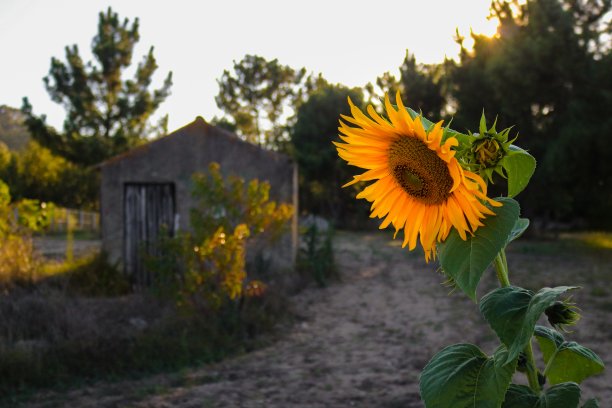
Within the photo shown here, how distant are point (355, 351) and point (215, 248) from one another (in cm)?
198

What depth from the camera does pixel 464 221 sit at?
125 cm

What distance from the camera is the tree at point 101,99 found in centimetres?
3022

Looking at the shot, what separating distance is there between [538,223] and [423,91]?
6172 mm

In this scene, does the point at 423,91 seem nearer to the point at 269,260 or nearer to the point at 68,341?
the point at 269,260

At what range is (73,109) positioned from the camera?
1215 inches

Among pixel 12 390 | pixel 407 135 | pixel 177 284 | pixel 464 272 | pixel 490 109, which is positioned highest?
pixel 490 109

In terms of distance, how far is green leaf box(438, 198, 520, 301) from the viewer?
122 cm

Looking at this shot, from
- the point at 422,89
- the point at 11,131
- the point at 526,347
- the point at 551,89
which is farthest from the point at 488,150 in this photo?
the point at 11,131

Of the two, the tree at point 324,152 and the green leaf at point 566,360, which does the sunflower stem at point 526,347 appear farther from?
the tree at point 324,152

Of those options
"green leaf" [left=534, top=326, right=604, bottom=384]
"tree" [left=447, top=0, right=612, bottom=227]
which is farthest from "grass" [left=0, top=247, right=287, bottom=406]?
Answer: "tree" [left=447, top=0, right=612, bottom=227]

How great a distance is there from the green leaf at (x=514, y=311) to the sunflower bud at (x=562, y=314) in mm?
58

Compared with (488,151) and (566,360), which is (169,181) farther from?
(488,151)

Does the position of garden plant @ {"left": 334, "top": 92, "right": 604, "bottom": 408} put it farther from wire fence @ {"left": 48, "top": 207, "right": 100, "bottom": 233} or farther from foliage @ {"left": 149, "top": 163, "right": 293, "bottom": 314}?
wire fence @ {"left": 48, "top": 207, "right": 100, "bottom": 233}

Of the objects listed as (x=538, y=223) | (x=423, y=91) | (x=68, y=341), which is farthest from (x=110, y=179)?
(x=538, y=223)
